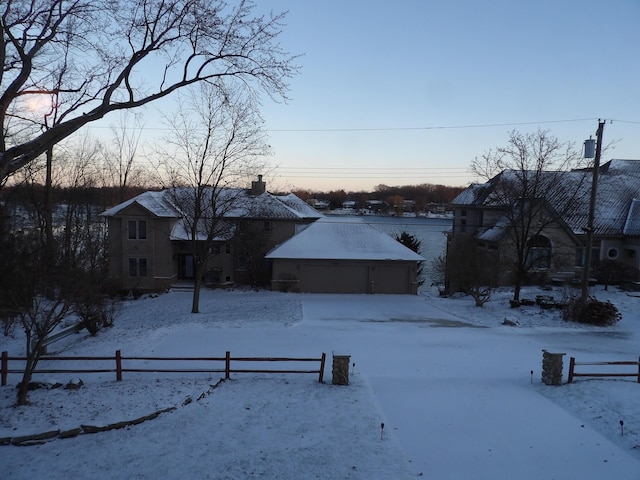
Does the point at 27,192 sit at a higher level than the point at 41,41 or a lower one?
lower

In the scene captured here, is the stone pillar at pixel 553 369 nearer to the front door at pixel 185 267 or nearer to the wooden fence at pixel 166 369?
the wooden fence at pixel 166 369

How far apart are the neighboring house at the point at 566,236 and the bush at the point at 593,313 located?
20.5ft

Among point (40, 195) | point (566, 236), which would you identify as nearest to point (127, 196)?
point (40, 195)

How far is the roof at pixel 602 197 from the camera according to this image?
30188 millimetres

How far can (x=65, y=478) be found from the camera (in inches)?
270

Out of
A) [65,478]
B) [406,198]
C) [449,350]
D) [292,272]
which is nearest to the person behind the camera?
[65,478]

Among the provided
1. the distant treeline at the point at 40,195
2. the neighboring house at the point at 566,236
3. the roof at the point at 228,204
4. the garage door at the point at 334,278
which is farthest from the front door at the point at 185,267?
the neighboring house at the point at 566,236

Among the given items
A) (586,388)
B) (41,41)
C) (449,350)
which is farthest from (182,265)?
(586,388)

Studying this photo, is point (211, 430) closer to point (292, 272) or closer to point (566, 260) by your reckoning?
point (292, 272)

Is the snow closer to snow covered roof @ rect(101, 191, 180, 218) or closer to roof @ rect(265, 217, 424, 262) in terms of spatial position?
roof @ rect(265, 217, 424, 262)

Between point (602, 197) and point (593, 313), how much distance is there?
18.0 meters

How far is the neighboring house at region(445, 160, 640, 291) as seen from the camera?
28.2 m

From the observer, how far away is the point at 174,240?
3031 centimetres

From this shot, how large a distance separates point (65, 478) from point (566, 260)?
99.3 feet
